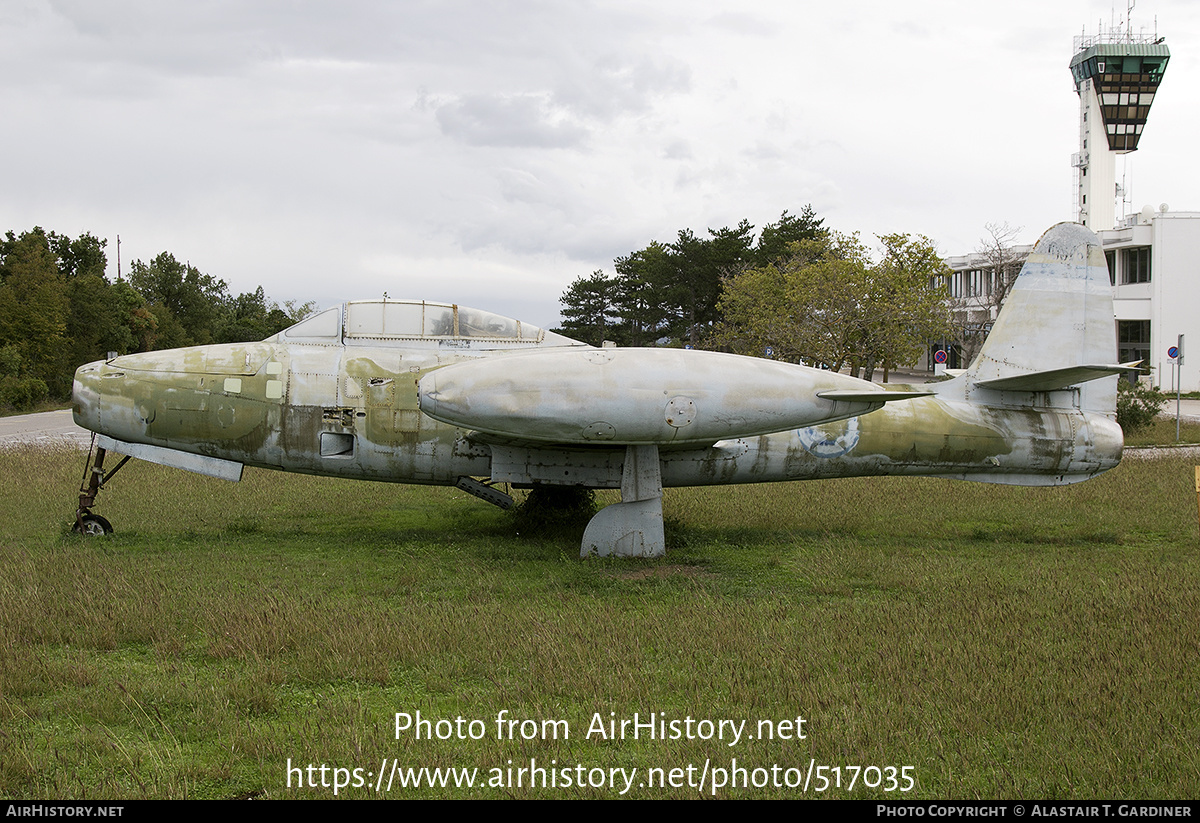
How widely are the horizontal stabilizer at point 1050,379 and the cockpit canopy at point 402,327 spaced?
6.27m

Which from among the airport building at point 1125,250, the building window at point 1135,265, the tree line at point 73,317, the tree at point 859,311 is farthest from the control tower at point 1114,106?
the tree line at point 73,317

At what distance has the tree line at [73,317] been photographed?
4903 centimetres

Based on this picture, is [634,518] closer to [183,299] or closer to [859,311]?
[859,311]

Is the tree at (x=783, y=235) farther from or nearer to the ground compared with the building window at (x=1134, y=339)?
farther from the ground

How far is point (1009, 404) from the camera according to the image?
474 inches

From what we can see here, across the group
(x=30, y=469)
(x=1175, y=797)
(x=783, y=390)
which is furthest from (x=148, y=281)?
(x=1175, y=797)

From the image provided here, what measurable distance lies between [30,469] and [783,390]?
1681cm

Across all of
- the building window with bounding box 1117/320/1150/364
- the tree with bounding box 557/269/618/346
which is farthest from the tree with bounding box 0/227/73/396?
the building window with bounding box 1117/320/1150/364

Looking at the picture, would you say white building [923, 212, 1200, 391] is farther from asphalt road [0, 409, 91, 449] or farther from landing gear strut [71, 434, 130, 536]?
landing gear strut [71, 434, 130, 536]

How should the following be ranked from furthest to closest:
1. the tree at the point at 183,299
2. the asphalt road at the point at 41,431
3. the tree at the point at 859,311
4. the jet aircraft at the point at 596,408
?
the tree at the point at 183,299
the tree at the point at 859,311
the asphalt road at the point at 41,431
the jet aircraft at the point at 596,408

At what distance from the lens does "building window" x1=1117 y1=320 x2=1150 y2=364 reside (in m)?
60.1

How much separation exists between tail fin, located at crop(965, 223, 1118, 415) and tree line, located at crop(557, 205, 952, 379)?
68.2 ft

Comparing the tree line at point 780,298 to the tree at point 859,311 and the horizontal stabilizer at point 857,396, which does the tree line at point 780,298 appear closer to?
the tree at point 859,311

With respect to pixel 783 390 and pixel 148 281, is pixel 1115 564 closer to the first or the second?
pixel 783 390
